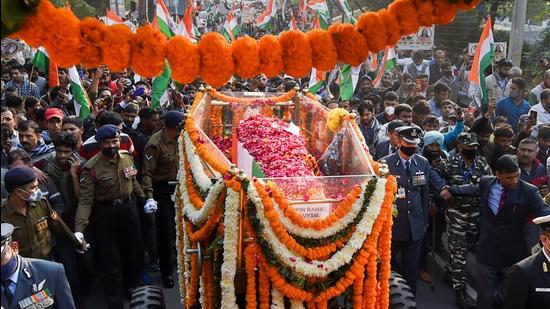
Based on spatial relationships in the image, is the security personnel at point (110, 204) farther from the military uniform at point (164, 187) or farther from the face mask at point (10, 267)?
the face mask at point (10, 267)

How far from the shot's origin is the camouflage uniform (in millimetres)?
7082

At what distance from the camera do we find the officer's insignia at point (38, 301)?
430 cm

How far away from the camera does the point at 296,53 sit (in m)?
3.94

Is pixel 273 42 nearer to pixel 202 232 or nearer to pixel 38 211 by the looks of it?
pixel 202 232

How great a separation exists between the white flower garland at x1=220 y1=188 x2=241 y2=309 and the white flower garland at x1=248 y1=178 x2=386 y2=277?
136 millimetres

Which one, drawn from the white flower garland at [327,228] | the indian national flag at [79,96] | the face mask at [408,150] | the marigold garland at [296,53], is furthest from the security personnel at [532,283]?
the indian national flag at [79,96]

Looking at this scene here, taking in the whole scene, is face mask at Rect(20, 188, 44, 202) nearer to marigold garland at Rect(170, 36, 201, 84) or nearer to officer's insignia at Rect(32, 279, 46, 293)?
officer's insignia at Rect(32, 279, 46, 293)

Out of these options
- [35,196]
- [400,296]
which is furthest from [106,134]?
[400,296]

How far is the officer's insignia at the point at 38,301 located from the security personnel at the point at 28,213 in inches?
53.1

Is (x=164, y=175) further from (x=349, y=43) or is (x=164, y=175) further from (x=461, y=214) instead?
(x=349, y=43)

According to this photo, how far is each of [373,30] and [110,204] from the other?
403 cm

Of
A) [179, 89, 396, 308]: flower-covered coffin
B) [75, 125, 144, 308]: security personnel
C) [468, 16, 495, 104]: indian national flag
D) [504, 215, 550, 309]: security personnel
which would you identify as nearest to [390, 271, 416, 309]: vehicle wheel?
[179, 89, 396, 308]: flower-covered coffin

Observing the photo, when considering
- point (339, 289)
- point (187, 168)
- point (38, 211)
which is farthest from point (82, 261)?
point (339, 289)

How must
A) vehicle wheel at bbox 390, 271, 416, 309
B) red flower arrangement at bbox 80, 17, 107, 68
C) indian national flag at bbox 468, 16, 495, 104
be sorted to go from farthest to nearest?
indian national flag at bbox 468, 16, 495, 104
vehicle wheel at bbox 390, 271, 416, 309
red flower arrangement at bbox 80, 17, 107, 68
